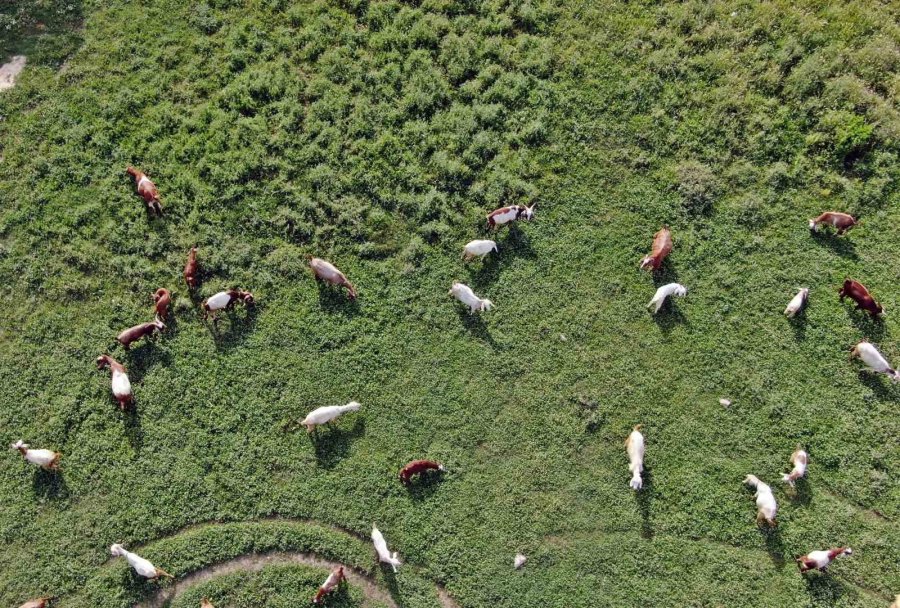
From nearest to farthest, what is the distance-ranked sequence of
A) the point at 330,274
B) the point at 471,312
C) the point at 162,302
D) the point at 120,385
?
the point at 120,385 → the point at 162,302 → the point at 330,274 → the point at 471,312

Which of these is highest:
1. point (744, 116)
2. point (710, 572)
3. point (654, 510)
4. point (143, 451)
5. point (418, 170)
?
point (744, 116)

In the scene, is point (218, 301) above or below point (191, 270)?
below

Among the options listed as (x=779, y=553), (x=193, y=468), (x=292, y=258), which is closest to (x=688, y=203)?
(x=779, y=553)

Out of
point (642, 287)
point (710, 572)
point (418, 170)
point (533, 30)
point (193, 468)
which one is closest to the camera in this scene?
point (710, 572)

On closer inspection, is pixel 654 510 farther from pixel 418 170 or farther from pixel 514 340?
pixel 418 170

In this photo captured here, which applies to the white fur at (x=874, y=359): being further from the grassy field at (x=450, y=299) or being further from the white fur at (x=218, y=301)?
the white fur at (x=218, y=301)

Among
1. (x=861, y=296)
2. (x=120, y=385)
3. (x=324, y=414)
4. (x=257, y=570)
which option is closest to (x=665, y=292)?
(x=861, y=296)

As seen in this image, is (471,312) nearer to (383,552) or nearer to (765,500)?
(383,552)
